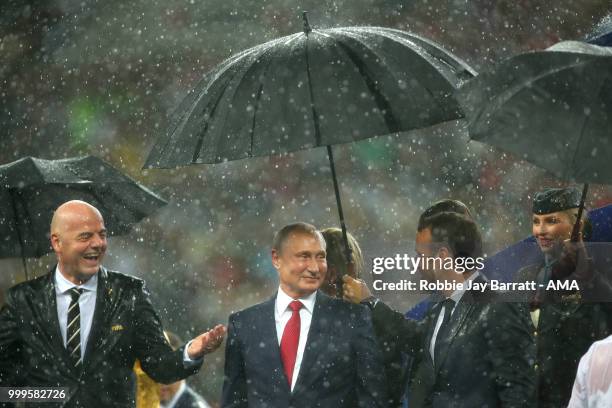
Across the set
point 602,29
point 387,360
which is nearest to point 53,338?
point 387,360

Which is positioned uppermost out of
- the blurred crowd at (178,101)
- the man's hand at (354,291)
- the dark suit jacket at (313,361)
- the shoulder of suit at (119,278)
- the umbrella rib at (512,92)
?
the blurred crowd at (178,101)

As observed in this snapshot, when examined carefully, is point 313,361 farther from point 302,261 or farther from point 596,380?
point 596,380

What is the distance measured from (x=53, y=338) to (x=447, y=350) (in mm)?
1551

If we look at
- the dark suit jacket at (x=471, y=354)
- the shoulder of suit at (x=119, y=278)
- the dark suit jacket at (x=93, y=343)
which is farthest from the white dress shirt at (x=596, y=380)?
the shoulder of suit at (x=119, y=278)

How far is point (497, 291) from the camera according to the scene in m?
4.38

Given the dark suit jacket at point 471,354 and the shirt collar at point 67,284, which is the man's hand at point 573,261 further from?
the shirt collar at point 67,284

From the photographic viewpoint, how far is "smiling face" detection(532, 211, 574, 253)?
4602 mm

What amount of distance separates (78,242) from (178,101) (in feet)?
5.81

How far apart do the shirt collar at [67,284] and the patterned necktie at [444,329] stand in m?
1.36

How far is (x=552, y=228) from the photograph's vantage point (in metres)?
4.65

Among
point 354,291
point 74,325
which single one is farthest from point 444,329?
point 74,325

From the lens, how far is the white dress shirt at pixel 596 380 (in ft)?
10.6

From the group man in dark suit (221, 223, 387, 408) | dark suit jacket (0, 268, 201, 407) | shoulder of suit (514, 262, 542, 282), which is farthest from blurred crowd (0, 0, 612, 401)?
dark suit jacket (0, 268, 201, 407)

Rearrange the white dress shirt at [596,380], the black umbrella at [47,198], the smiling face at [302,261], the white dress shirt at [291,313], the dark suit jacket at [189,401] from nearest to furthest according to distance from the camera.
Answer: the white dress shirt at [596,380], the smiling face at [302,261], the white dress shirt at [291,313], the black umbrella at [47,198], the dark suit jacket at [189,401]
